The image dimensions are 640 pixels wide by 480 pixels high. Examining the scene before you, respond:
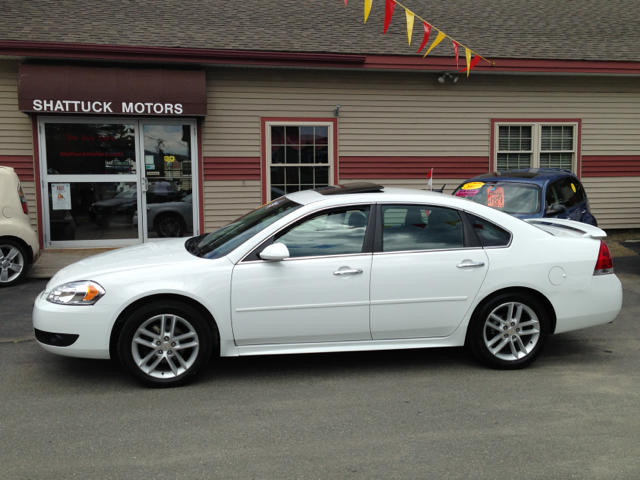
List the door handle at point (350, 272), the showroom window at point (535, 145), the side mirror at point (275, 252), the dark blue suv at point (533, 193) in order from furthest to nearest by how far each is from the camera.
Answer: the showroom window at point (535, 145) → the dark blue suv at point (533, 193) → the door handle at point (350, 272) → the side mirror at point (275, 252)

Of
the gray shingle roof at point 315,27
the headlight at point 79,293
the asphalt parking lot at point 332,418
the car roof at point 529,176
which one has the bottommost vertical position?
the asphalt parking lot at point 332,418

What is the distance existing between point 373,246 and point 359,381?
110 centimetres

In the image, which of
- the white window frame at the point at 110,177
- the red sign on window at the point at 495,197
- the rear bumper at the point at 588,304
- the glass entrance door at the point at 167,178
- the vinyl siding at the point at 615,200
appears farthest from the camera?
the vinyl siding at the point at 615,200

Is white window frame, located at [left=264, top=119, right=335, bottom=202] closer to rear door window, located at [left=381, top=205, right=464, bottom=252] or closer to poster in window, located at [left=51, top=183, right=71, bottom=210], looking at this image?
poster in window, located at [left=51, top=183, right=71, bottom=210]

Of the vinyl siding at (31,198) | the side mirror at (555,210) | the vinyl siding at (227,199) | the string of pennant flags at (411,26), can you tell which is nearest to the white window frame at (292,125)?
the vinyl siding at (227,199)

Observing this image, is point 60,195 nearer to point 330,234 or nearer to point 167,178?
point 167,178

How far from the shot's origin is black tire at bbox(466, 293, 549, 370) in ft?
16.8

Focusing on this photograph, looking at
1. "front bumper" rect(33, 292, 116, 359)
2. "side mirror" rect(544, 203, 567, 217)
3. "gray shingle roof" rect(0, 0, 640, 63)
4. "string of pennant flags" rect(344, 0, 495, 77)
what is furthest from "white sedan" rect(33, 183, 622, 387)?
"gray shingle roof" rect(0, 0, 640, 63)

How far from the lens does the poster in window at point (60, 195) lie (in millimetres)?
10930

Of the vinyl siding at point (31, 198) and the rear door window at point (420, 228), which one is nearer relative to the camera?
the rear door window at point (420, 228)

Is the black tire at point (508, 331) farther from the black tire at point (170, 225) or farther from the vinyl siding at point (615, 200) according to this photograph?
the vinyl siding at point (615, 200)

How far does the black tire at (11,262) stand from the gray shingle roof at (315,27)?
3.73m

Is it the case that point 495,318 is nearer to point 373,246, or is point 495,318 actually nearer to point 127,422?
point 373,246

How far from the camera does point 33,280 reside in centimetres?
910
